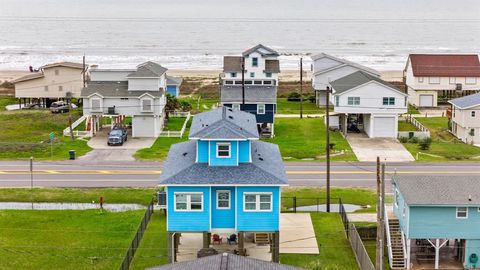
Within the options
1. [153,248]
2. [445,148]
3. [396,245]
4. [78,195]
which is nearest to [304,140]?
[445,148]

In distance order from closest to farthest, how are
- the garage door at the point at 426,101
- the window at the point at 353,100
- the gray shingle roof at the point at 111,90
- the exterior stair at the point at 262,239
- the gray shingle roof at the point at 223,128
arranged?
the gray shingle roof at the point at 223,128 < the exterior stair at the point at 262,239 < the gray shingle roof at the point at 111,90 < the window at the point at 353,100 < the garage door at the point at 426,101

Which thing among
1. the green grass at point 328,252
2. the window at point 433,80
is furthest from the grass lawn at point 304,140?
the green grass at point 328,252

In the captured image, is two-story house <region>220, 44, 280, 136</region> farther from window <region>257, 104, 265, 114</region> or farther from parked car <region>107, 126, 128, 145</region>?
parked car <region>107, 126, 128, 145</region>

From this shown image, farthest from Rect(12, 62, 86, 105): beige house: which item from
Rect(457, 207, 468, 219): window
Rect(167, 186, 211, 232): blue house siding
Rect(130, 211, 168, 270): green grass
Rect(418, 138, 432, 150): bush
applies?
Rect(457, 207, 468, 219): window

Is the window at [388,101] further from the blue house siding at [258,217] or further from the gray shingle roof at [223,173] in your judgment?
the blue house siding at [258,217]

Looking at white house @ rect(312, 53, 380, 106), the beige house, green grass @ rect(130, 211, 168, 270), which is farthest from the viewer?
white house @ rect(312, 53, 380, 106)

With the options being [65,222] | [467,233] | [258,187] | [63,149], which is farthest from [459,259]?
[63,149]

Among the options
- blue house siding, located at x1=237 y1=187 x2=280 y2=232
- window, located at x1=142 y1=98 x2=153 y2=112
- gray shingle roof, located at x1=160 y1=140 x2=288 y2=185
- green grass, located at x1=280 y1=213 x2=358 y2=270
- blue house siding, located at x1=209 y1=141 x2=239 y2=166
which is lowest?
green grass, located at x1=280 y1=213 x2=358 y2=270
